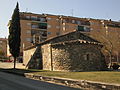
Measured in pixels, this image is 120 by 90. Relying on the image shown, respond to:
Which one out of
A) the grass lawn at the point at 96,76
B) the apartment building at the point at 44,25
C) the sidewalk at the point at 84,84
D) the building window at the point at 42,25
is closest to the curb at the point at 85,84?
the sidewalk at the point at 84,84

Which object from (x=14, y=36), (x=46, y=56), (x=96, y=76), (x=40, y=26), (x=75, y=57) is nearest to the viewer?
(x=96, y=76)

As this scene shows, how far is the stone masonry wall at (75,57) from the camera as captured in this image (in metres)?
24.5

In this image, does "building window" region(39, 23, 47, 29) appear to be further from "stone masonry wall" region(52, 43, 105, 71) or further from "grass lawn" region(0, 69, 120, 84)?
"grass lawn" region(0, 69, 120, 84)

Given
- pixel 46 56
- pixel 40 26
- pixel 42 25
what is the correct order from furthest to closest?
pixel 42 25
pixel 40 26
pixel 46 56

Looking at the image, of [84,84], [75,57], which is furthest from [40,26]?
[84,84]

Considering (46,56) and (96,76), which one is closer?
(96,76)

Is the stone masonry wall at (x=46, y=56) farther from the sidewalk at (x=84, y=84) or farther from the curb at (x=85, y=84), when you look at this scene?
the curb at (x=85, y=84)

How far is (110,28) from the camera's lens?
7656 centimetres

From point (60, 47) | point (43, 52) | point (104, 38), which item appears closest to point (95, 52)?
point (60, 47)

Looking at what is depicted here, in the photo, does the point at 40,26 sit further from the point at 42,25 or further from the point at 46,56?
the point at 46,56

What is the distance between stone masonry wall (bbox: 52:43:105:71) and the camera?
24.5 meters

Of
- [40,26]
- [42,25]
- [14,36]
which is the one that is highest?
[42,25]

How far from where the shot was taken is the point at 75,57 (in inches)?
966

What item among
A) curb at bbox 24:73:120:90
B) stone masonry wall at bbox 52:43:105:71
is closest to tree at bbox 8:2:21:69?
stone masonry wall at bbox 52:43:105:71
